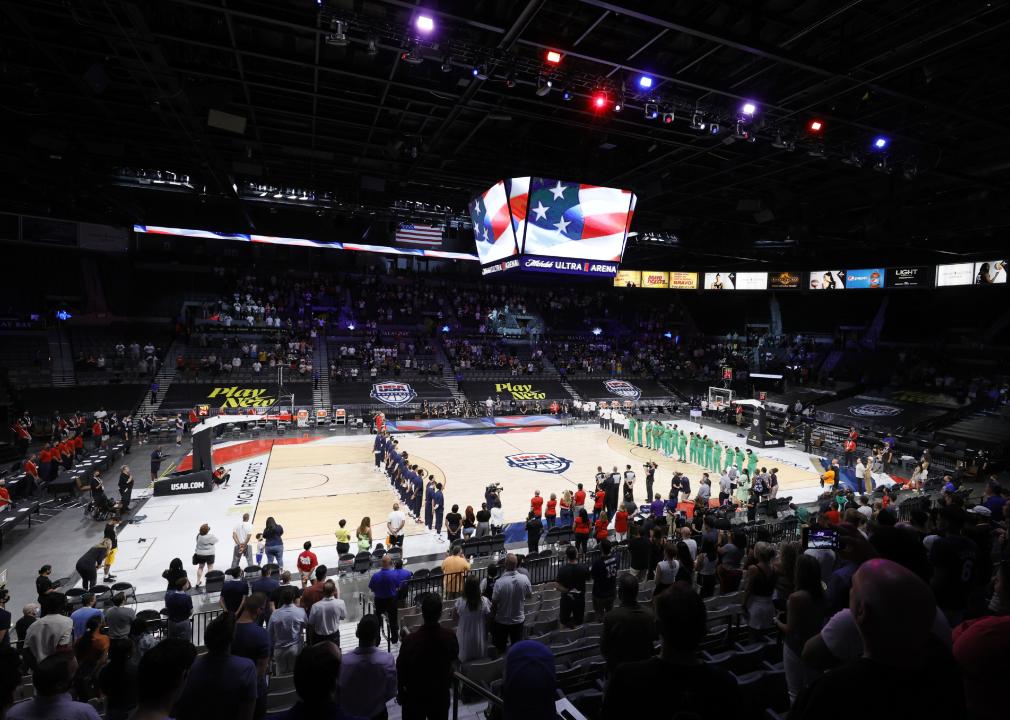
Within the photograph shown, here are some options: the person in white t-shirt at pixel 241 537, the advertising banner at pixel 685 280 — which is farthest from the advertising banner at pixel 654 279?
the person in white t-shirt at pixel 241 537

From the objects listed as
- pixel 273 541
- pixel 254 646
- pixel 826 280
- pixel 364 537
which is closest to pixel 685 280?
pixel 826 280

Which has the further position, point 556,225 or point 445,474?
point 445,474

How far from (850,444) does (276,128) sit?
24298 mm

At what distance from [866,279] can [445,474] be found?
2987cm

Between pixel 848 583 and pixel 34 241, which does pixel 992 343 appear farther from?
pixel 34 241

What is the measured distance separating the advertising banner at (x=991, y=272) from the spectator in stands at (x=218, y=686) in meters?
35.8

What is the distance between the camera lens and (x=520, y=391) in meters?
34.8

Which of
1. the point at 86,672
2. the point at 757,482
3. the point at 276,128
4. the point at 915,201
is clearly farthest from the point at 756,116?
Result: the point at 86,672

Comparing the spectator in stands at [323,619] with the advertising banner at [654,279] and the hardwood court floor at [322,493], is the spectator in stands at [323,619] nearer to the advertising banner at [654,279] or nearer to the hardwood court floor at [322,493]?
the hardwood court floor at [322,493]

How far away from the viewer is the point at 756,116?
13.0 metres

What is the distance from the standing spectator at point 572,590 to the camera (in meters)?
7.00

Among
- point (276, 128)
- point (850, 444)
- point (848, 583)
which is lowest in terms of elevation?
point (850, 444)

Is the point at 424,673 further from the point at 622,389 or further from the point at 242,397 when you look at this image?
the point at 622,389

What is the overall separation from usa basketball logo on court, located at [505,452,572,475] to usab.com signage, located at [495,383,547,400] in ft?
36.5
